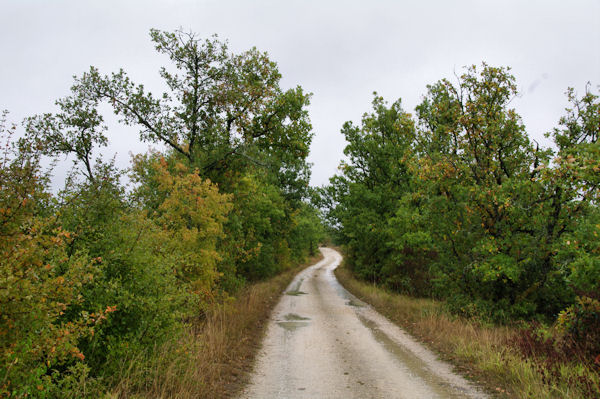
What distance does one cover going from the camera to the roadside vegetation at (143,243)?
333 cm

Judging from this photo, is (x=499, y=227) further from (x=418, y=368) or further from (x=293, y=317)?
(x=293, y=317)

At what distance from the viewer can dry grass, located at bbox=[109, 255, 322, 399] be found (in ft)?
16.8

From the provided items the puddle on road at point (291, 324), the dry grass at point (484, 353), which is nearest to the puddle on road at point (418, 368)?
the dry grass at point (484, 353)

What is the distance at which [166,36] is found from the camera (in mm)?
13914

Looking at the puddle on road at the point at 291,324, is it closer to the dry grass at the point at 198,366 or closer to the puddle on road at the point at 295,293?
the dry grass at the point at 198,366

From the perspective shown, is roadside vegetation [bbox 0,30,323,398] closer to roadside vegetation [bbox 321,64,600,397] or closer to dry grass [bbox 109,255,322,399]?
dry grass [bbox 109,255,322,399]

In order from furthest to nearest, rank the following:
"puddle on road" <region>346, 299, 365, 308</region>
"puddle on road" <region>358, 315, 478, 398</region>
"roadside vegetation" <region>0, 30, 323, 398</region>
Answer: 1. "puddle on road" <region>346, 299, 365, 308</region>
2. "puddle on road" <region>358, 315, 478, 398</region>
3. "roadside vegetation" <region>0, 30, 323, 398</region>

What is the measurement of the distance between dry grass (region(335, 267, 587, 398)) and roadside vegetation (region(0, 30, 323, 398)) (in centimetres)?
503

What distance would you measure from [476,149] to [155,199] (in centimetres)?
1037

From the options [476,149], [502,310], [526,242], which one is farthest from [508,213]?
[502,310]

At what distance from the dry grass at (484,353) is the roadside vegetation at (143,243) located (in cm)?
503

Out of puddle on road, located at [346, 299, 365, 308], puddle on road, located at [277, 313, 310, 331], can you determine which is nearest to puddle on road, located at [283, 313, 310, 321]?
puddle on road, located at [277, 313, 310, 331]

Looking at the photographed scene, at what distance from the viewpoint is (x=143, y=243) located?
581cm

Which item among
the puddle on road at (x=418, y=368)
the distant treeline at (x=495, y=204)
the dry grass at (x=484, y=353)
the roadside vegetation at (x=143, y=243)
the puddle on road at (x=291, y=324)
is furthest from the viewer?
the puddle on road at (x=291, y=324)
